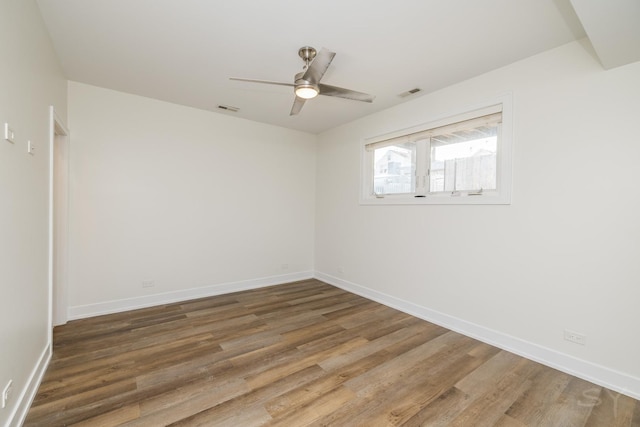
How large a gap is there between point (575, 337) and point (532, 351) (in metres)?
0.37

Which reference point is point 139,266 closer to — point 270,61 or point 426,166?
point 270,61

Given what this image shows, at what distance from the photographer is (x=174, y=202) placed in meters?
3.80

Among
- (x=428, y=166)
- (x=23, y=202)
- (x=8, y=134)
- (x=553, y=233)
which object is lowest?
(x=553, y=233)

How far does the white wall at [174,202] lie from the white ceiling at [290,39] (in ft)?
1.88

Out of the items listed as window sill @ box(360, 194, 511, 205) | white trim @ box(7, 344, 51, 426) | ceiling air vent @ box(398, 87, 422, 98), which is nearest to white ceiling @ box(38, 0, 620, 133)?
ceiling air vent @ box(398, 87, 422, 98)

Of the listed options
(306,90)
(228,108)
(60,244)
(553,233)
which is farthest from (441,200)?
(60,244)

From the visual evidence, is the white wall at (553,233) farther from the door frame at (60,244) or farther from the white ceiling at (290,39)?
the door frame at (60,244)

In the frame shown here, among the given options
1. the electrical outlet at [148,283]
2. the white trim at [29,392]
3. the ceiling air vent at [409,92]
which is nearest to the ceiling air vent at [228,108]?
the ceiling air vent at [409,92]

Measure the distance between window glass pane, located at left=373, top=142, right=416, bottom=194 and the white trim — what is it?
392 cm

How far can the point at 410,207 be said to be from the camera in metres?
3.55

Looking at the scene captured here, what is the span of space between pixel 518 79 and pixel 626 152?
106 cm

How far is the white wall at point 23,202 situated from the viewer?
147cm

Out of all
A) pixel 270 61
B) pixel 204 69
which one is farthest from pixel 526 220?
pixel 204 69

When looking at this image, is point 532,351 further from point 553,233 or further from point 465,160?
point 465,160
